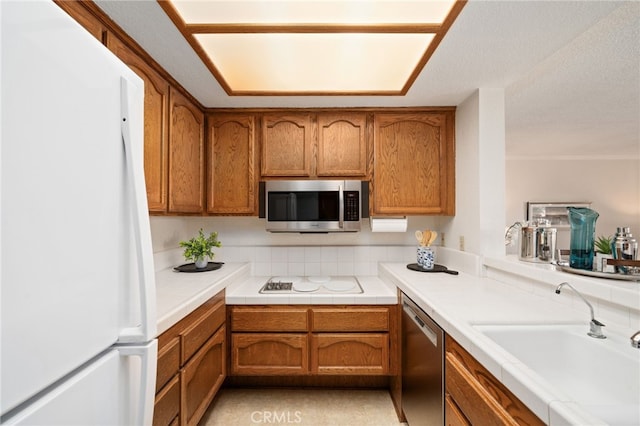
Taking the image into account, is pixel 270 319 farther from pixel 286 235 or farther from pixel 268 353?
pixel 286 235

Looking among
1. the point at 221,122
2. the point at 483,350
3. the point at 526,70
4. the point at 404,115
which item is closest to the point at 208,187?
the point at 221,122

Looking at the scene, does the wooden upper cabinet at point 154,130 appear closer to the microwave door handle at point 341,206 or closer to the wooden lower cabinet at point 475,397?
the microwave door handle at point 341,206

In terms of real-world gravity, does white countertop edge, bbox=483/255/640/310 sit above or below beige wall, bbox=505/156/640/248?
below

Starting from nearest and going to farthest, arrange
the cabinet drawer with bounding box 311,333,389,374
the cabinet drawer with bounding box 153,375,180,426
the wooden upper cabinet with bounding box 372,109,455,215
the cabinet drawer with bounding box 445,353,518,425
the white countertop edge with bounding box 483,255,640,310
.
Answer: the cabinet drawer with bounding box 445,353,518,425, the white countertop edge with bounding box 483,255,640,310, the cabinet drawer with bounding box 153,375,180,426, the cabinet drawer with bounding box 311,333,389,374, the wooden upper cabinet with bounding box 372,109,455,215

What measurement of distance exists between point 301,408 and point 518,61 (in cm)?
249

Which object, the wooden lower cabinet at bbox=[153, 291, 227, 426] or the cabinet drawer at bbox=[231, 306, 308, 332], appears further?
the cabinet drawer at bbox=[231, 306, 308, 332]

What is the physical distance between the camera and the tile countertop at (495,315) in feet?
2.22

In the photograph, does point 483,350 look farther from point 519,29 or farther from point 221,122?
point 221,122

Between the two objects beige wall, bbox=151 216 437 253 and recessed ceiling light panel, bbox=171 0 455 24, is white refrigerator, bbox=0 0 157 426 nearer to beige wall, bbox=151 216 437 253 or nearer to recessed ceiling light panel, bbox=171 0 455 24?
recessed ceiling light panel, bbox=171 0 455 24

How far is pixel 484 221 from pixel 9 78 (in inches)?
86.1

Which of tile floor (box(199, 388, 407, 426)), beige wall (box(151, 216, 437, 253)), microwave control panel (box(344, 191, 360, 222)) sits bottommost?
tile floor (box(199, 388, 407, 426))

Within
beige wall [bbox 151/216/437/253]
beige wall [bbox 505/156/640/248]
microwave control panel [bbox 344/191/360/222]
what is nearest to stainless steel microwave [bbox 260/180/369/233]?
microwave control panel [bbox 344/191/360/222]

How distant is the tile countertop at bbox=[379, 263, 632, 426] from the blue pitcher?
0.18m

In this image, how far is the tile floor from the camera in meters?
1.86
